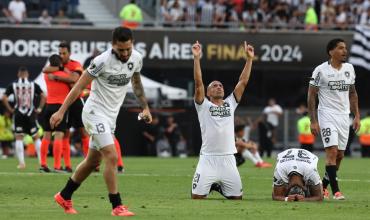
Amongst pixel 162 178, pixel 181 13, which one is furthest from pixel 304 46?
pixel 162 178

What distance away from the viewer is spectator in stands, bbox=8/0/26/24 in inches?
1430

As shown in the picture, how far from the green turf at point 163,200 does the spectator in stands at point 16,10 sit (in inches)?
578

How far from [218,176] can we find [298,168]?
1.28 m

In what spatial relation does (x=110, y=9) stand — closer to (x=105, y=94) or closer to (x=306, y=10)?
(x=306, y=10)

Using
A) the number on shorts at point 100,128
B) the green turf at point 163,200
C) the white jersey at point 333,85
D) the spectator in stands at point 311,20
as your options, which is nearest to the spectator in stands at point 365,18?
the spectator in stands at point 311,20

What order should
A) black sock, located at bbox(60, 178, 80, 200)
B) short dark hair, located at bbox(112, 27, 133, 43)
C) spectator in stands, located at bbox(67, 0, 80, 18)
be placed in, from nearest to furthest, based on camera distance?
short dark hair, located at bbox(112, 27, 133, 43), black sock, located at bbox(60, 178, 80, 200), spectator in stands, located at bbox(67, 0, 80, 18)

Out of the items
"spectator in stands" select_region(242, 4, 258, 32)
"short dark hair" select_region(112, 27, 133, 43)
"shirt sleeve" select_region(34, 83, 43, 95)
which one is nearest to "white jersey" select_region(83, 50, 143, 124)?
"short dark hair" select_region(112, 27, 133, 43)

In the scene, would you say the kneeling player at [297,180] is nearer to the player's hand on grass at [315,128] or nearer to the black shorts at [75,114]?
the player's hand on grass at [315,128]

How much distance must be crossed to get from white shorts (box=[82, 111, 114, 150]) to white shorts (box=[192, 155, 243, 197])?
3.13m

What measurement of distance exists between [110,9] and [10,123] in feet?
23.6

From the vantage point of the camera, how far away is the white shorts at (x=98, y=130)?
12.4 meters

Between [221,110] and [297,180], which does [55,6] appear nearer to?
[221,110]

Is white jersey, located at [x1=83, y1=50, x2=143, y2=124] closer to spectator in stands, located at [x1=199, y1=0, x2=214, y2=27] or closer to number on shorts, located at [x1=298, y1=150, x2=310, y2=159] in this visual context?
number on shorts, located at [x1=298, y1=150, x2=310, y2=159]

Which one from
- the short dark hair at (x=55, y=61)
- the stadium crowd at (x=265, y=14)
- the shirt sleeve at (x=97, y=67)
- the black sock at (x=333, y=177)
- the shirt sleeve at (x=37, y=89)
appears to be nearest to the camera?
the shirt sleeve at (x=97, y=67)
